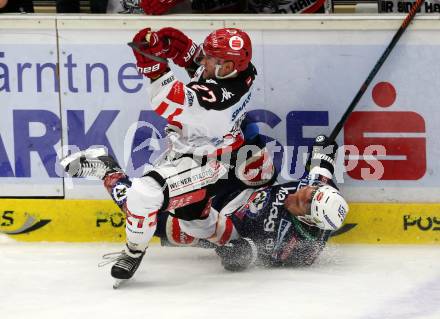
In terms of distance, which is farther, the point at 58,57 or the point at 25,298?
the point at 58,57

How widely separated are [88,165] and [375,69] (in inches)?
60.8

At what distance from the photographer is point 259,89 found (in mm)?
5355

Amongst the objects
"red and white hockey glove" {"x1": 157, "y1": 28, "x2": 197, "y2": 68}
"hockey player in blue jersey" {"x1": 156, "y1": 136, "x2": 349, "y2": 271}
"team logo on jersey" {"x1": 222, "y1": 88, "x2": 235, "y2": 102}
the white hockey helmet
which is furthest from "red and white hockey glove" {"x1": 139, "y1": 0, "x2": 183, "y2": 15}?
the white hockey helmet

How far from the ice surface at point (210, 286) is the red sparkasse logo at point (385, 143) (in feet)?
1.32

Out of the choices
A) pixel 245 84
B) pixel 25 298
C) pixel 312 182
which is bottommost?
pixel 25 298

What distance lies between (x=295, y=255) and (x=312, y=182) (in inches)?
15.6

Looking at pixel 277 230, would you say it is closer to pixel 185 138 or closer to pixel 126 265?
pixel 185 138

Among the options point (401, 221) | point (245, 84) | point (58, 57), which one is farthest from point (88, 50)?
point (401, 221)

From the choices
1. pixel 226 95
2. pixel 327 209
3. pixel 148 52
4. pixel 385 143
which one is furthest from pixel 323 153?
pixel 148 52

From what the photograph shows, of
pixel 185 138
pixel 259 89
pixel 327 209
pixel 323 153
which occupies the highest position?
pixel 259 89

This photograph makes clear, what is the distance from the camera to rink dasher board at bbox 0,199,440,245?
5.33 meters

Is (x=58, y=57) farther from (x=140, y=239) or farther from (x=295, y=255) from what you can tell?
(x=295, y=255)

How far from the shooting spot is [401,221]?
17.5ft

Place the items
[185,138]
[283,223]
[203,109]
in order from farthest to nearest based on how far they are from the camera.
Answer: [283,223] < [185,138] < [203,109]
